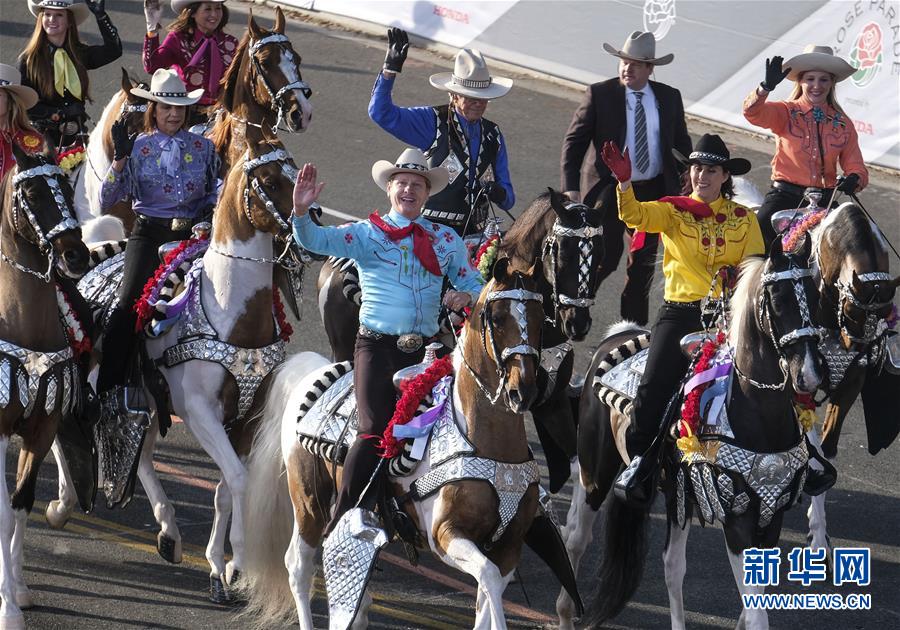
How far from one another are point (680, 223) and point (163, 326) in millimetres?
3372

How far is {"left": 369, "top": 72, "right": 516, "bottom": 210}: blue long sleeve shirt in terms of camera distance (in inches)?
403

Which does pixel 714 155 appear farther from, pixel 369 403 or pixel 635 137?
pixel 635 137

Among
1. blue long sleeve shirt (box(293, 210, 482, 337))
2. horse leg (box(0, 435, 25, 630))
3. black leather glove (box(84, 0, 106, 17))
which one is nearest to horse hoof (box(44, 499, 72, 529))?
horse leg (box(0, 435, 25, 630))

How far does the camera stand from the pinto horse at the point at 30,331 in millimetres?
8477

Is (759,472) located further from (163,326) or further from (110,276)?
(110,276)

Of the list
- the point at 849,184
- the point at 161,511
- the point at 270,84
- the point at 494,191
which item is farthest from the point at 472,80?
the point at 161,511

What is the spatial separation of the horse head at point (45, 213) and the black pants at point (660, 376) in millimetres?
3358

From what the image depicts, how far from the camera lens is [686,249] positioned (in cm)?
883

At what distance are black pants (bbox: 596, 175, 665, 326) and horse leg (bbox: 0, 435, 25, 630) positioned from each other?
5078mm

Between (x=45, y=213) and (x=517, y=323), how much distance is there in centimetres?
298

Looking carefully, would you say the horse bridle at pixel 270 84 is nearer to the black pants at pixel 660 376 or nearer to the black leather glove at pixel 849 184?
the black pants at pixel 660 376

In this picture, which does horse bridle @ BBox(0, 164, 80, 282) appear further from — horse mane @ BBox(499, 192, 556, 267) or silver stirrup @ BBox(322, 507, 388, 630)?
horse mane @ BBox(499, 192, 556, 267)

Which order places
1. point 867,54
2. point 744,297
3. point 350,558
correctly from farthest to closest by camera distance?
point 867,54, point 744,297, point 350,558

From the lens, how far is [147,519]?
1033 cm
